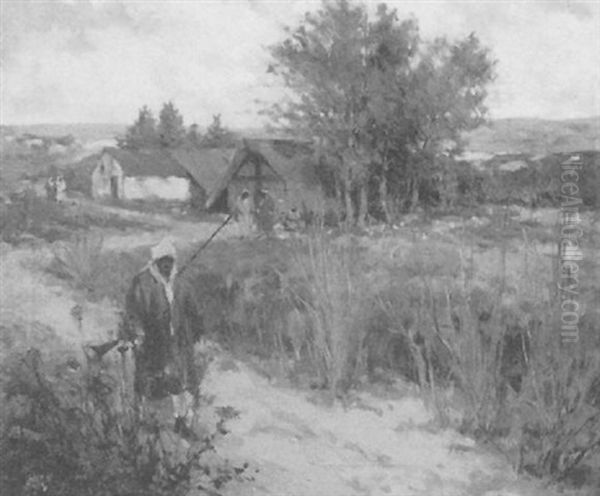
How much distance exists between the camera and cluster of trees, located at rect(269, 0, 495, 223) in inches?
143

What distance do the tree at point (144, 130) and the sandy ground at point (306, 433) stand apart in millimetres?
417

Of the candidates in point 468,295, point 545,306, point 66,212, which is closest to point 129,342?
point 66,212

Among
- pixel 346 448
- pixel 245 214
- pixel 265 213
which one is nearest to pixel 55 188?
pixel 245 214

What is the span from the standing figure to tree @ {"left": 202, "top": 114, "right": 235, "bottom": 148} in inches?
28.6

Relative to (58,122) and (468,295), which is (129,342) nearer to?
(58,122)

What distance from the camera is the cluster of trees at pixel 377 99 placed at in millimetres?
3641

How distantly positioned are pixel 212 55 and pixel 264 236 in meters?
0.89

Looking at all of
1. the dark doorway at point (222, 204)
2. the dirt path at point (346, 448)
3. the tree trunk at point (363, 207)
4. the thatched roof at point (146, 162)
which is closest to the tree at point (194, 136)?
the thatched roof at point (146, 162)

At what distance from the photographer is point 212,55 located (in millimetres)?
3543

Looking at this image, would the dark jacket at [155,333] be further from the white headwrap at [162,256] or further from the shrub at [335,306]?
the shrub at [335,306]

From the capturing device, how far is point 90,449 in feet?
9.04

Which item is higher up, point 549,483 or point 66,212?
point 66,212

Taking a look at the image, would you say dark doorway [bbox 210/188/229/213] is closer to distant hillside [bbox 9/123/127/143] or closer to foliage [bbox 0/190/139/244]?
foliage [bbox 0/190/139/244]

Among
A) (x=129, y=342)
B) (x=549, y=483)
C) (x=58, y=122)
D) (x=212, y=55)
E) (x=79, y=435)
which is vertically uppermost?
(x=212, y=55)
